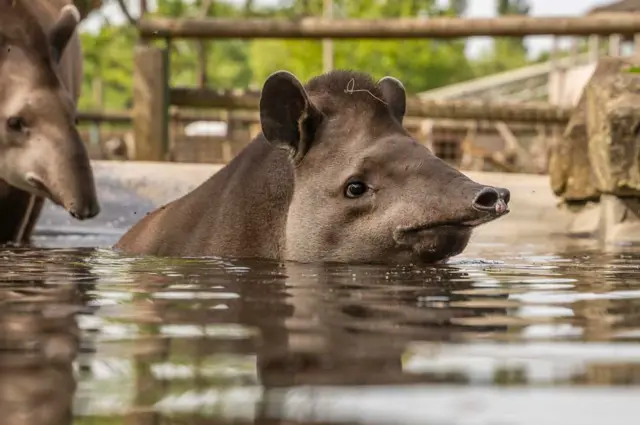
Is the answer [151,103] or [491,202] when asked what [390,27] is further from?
[491,202]

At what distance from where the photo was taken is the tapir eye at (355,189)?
361cm

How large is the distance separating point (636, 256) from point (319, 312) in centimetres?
231

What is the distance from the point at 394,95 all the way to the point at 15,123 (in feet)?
6.31

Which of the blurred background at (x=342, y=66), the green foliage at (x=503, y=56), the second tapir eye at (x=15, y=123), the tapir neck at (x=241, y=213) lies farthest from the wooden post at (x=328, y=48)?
the green foliage at (x=503, y=56)

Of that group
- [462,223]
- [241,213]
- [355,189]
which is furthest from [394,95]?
[462,223]

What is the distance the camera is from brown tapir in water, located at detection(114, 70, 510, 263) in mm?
3391

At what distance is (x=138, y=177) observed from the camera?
663 cm

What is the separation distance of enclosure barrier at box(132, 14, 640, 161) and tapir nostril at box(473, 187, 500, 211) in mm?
4224

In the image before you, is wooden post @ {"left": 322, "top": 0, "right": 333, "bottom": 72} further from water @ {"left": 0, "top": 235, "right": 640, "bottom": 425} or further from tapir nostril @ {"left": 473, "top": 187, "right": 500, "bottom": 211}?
water @ {"left": 0, "top": 235, "right": 640, "bottom": 425}

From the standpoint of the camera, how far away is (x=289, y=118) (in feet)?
12.5

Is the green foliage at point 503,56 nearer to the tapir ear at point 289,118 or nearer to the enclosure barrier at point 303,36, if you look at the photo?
the enclosure barrier at point 303,36

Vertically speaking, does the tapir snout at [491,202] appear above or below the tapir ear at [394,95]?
below

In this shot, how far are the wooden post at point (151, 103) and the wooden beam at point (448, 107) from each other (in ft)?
0.69

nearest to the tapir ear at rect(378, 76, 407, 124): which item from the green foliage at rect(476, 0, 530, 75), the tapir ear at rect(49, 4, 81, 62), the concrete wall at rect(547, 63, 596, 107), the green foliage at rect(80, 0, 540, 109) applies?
the tapir ear at rect(49, 4, 81, 62)
